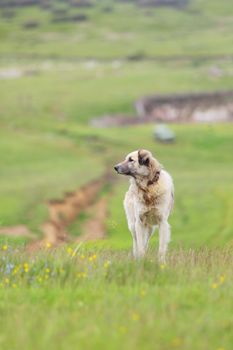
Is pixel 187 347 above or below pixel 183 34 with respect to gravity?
below

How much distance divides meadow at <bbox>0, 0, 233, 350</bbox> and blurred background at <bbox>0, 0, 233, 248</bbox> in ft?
0.70

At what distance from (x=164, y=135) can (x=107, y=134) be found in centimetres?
697

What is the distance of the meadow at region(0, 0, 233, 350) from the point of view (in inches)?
362

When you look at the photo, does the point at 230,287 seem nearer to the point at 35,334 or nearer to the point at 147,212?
the point at 35,334

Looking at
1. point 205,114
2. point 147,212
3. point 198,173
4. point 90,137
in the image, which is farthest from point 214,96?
point 147,212

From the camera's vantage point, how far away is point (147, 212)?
1694 cm

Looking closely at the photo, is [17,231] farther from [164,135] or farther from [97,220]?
[164,135]

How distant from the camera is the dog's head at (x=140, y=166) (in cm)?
1627

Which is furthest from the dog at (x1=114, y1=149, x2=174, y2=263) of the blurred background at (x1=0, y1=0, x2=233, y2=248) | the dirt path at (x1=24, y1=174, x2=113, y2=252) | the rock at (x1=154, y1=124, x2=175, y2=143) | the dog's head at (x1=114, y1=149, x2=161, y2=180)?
the rock at (x1=154, y1=124, x2=175, y2=143)

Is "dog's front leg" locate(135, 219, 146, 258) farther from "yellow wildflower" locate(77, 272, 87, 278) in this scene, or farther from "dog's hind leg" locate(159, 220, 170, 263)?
"yellow wildflower" locate(77, 272, 87, 278)

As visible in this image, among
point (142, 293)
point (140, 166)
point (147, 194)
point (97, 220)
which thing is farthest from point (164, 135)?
point (142, 293)

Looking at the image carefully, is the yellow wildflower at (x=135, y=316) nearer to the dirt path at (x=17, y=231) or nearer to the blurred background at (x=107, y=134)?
the blurred background at (x=107, y=134)

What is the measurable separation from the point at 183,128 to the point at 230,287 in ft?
236

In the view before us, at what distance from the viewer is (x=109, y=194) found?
56.2 metres
